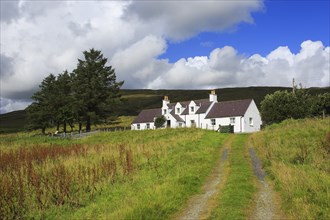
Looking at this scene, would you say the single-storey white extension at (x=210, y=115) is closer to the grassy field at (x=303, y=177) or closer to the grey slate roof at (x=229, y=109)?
the grey slate roof at (x=229, y=109)

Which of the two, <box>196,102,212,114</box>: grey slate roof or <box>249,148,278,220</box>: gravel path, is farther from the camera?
<box>196,102,212,114</box>: grey slate roof

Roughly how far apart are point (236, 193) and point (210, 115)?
198ft

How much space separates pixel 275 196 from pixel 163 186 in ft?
13.7

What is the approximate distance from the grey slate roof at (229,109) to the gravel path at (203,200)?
51479mm

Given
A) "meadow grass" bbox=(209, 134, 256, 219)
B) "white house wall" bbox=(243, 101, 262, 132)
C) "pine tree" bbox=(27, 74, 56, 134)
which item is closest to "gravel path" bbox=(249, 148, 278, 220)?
"meadow grass" bbox=(209, 134, 256, 219)

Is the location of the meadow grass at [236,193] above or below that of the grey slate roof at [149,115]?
below

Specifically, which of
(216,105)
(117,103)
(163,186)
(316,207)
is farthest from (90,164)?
(216,105)

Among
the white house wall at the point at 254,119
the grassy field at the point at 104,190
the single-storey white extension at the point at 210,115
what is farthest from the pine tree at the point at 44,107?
the grassy field at the point at 104,190

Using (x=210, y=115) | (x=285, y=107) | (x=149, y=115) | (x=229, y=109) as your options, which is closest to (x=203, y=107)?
(x=210, y=115)

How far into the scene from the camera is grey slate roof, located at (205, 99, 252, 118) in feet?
223

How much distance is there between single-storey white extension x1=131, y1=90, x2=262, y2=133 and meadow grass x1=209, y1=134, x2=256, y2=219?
48067 mm

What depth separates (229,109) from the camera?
70.3m

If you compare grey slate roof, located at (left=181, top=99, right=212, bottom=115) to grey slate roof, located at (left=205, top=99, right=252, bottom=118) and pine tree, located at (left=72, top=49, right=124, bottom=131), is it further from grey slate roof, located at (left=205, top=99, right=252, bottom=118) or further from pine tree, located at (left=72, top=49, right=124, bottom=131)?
pine tree, located at (left=72, top=49, right=124, bottom=131)

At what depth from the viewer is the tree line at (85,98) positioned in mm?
68750
